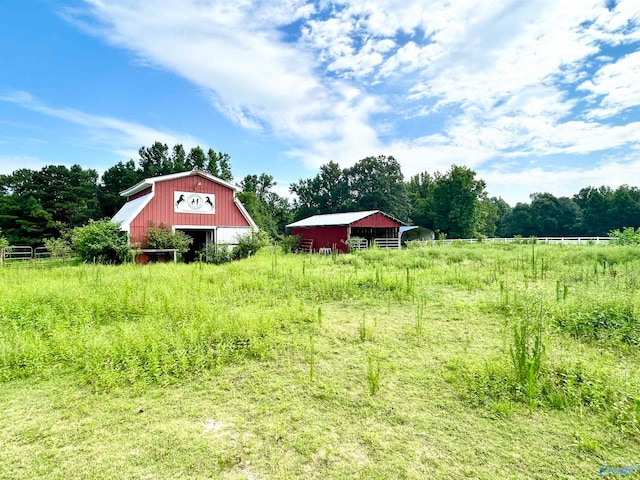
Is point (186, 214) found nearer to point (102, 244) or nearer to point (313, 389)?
point (102, 244)

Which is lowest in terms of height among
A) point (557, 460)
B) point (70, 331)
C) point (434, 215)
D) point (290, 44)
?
point (557, 460)

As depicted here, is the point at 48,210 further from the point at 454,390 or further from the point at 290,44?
the point at 454,390

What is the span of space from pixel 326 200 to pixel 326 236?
90.0 ft

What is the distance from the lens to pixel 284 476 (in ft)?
6.30

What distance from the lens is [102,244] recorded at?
12164 millimetres

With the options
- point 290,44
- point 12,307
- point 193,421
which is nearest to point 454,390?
point 193,421

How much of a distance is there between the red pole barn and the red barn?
6638mm

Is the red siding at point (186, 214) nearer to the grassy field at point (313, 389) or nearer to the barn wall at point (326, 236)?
the barn wall at point (326, 236)

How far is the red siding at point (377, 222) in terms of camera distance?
20859 mm

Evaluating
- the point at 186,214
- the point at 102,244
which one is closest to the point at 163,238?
the point at 186,214

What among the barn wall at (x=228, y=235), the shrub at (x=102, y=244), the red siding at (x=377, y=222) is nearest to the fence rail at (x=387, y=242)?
the red siding at (x=377, y=222)

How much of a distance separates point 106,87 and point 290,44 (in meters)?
9.49

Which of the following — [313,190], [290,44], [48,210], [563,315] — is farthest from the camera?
[313,190]

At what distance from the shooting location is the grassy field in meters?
2.06
